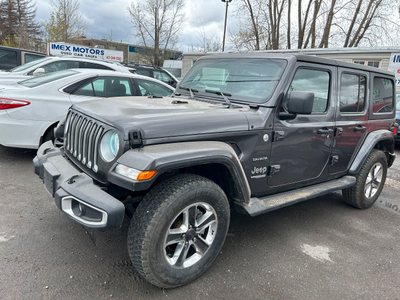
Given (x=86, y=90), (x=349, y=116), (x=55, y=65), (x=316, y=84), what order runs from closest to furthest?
(x=316, y=84)
(x=349, y=116)
(x=86, y=90)
(x=55, y=65)

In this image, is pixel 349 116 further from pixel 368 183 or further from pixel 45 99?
pixel 45 99

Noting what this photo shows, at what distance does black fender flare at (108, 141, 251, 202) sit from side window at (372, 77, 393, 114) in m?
2.77

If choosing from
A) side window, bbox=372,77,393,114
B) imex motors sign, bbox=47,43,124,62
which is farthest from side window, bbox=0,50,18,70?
side window, bbox=372,77,393,114

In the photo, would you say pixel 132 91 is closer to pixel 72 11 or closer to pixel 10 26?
pixel 72 11

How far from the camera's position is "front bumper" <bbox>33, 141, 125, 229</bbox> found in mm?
2053

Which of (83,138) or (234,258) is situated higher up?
(83,138)

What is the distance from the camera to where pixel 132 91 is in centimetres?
563

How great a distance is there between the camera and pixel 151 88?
589 cm

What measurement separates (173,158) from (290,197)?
5.17 ft

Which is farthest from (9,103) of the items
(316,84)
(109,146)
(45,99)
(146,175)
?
(316,84)

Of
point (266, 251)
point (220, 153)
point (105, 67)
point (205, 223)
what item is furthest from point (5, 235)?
point (105, 67)

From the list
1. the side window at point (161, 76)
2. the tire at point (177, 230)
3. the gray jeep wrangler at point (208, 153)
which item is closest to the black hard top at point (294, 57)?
the gray jeep wrangler at point (208, 153)

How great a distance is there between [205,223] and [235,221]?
4.19 ft

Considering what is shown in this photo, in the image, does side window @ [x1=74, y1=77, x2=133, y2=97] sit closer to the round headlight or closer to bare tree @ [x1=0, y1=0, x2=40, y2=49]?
the round headlight
